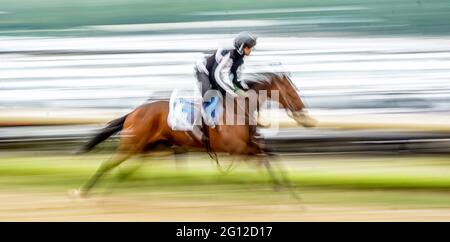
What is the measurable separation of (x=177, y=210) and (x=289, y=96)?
2.64 ft

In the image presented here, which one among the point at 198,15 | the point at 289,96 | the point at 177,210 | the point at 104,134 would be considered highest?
the point at 198,15

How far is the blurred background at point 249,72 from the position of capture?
477cm

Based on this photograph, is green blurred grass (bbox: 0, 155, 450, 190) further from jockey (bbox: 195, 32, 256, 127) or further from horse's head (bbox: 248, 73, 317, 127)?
jockey (bbox: 195, 32, 256, 127)

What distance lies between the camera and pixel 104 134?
4848mm

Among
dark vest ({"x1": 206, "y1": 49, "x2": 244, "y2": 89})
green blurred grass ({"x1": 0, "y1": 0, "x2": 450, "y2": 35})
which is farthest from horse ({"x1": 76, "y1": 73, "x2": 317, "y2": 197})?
green blurred grass ({"x1": 0, "y1": 0, "x2": 450, "y2": 35})

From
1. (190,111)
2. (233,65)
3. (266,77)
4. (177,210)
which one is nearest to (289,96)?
(266,77)

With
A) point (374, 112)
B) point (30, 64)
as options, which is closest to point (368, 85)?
point (374, 112)

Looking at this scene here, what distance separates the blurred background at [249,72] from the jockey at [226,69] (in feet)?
0.22

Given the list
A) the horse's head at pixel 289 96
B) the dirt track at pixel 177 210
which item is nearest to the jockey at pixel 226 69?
the horse's head at pixel 289 96

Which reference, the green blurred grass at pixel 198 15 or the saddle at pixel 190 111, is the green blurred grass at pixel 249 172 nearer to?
the saddle at pixel 190 111

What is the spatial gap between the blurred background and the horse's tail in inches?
1.5

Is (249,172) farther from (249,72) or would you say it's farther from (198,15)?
(198,15)

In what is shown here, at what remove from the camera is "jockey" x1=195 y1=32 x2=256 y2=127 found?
4688 millimetres
